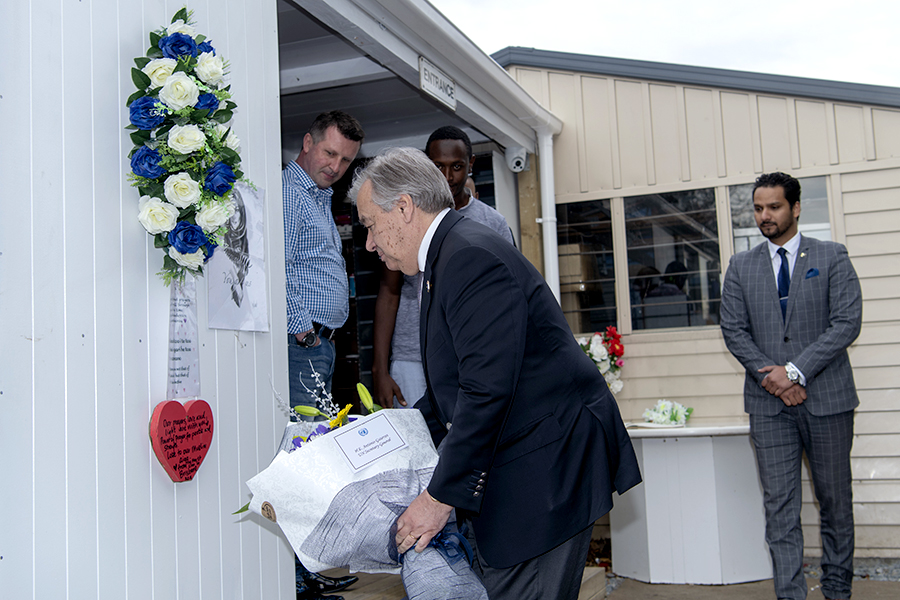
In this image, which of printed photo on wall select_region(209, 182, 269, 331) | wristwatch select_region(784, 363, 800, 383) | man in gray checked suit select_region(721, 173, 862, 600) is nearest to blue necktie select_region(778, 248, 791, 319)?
Answer: man in gray checked suit select_region(721, 173, 862, 600)

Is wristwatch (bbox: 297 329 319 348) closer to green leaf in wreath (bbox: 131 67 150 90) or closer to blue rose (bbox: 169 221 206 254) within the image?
blue rose (bbox: 169 221 206 254)

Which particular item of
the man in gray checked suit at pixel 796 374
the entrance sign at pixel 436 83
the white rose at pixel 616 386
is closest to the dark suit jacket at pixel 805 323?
the man in gray checked suit at pixel 796 374

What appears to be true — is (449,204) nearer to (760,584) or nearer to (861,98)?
(760,584)

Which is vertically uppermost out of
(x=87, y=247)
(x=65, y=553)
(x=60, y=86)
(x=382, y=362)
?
(x=60, y=86)

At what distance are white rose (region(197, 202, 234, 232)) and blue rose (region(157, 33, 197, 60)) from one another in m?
0.36

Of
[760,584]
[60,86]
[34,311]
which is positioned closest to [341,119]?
[60,86]

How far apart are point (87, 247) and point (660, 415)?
391 centimetres

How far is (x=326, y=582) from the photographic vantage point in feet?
9.00

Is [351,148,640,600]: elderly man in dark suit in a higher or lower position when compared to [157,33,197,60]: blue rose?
lower

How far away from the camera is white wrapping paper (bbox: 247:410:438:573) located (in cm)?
147

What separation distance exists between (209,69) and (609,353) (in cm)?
375

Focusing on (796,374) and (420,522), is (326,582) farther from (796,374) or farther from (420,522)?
(796,374)

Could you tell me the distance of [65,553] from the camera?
145 cm

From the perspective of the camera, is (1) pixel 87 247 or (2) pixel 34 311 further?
(1) pixel 87 247
